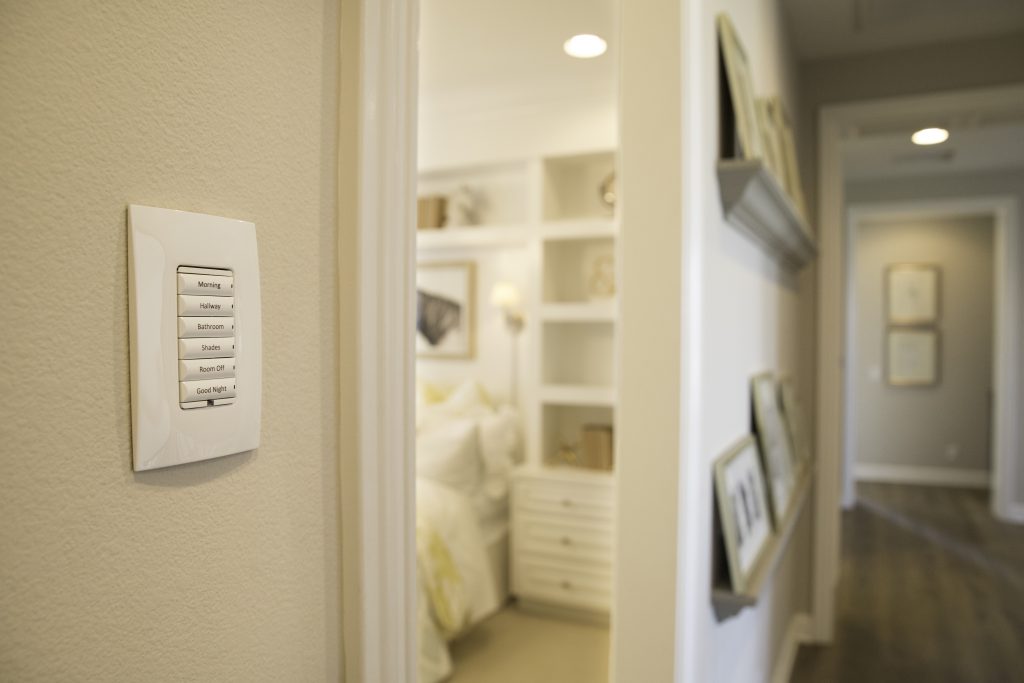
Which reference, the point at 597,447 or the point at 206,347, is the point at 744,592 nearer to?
the point at 206,347

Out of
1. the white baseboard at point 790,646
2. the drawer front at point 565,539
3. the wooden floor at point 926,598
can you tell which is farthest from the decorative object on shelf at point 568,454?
the wooden floor at point 926,598

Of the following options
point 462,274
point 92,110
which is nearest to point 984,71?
point 462,274

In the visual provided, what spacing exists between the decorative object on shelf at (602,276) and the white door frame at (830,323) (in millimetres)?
1111

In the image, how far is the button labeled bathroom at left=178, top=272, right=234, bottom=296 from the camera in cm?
39

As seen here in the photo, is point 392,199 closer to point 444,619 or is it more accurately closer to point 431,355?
point 444,619

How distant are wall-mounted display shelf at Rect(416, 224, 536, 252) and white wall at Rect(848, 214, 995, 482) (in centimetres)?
409

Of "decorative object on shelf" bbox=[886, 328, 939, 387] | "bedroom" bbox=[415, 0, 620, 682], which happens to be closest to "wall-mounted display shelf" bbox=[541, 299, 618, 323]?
"bedroom" bbox=[415, 0, 620, 682]

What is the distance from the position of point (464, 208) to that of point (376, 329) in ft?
12.7

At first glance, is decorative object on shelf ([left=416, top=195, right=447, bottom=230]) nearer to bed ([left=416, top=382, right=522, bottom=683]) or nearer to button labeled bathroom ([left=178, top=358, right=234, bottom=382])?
bed ([left=416, top=382, right=522, bottom=683])

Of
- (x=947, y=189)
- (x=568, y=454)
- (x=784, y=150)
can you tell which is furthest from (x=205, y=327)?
(x=947, y=189)

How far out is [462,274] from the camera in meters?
4.38

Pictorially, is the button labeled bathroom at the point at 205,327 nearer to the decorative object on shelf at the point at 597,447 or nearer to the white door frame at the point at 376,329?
the white door frame at the point at 376,329

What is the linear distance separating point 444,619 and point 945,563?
3784mm

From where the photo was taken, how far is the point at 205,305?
40cm
